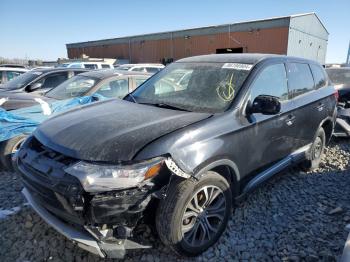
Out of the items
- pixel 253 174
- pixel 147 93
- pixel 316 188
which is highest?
pixel 147 93

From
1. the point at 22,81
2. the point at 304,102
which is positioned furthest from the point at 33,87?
the point at 304,102

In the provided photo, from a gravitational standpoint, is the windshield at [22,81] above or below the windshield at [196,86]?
below

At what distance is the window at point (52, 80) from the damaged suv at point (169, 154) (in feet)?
13.4

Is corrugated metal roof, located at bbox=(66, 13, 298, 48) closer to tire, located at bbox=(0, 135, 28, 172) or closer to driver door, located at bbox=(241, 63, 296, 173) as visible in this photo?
driver door, located at bbox=(241, 63, 296, 173)

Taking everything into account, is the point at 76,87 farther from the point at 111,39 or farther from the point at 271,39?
the point at 111,39

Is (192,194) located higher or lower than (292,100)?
lower

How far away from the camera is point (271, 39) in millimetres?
24984

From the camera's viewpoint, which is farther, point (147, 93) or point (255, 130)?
point (147, 93)

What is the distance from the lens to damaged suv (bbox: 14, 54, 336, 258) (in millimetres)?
2234

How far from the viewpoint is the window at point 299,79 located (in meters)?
3.91

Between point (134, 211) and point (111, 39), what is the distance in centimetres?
3829

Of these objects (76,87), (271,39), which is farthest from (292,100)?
(271,39)

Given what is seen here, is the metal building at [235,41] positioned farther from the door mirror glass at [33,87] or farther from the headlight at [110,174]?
the headlight at [110,174]

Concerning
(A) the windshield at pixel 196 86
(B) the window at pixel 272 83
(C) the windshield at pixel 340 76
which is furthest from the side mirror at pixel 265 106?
(C) the windshield at pixel 340 76
